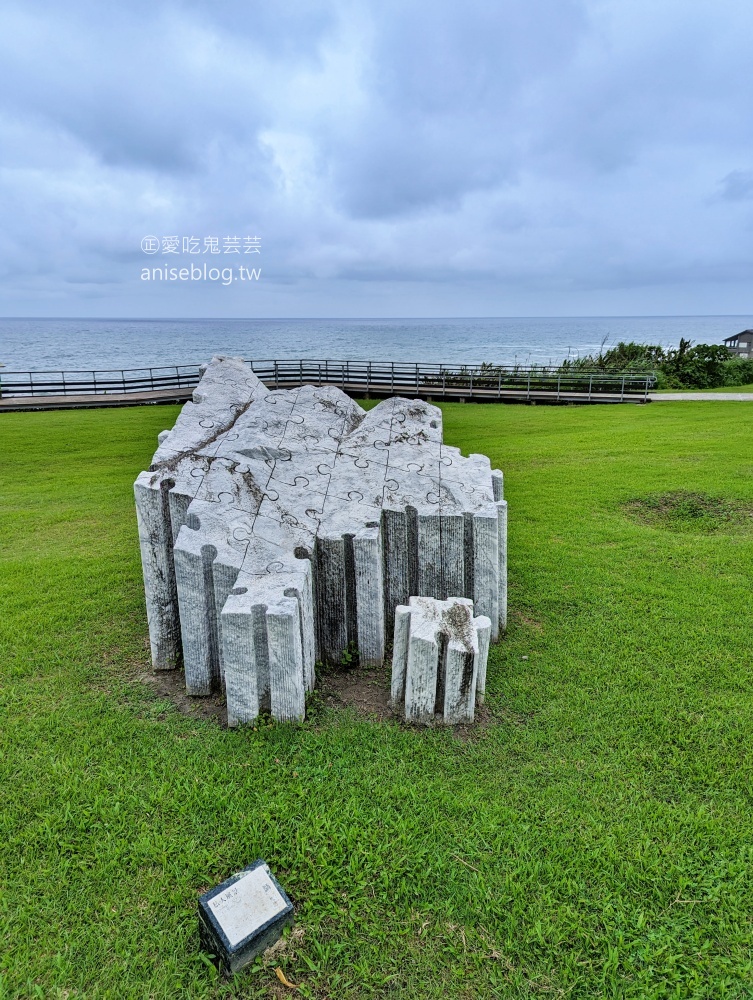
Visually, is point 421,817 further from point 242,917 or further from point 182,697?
point 182,697

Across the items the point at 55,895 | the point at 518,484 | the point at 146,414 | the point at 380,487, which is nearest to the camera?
the point at 55,895

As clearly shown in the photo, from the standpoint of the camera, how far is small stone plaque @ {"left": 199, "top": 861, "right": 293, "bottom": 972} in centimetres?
213

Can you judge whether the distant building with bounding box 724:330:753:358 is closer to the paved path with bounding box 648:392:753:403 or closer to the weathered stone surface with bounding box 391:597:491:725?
the paved path with bounding box 648:392:753:403

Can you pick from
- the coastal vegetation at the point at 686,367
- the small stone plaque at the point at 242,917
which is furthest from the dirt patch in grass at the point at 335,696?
the coastal vegetation at the point at 686,367

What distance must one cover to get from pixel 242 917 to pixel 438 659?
4.88 ft

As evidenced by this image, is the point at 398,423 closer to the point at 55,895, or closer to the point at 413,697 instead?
the point at 413,697

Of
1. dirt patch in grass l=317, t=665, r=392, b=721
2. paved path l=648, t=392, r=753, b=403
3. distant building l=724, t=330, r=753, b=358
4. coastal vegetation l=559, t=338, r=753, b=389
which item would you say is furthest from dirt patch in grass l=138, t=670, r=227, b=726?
distant building l=724, t=330, r=753, b=358

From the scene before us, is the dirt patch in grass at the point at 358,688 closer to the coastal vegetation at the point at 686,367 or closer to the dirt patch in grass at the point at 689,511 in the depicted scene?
the dirt patch in grass at the point at 689,511

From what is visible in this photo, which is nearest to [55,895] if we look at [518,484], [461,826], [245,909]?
[245,909]

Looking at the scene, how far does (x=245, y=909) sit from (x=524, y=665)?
90.7 inches

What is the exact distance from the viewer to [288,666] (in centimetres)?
321

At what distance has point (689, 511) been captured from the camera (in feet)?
22.3

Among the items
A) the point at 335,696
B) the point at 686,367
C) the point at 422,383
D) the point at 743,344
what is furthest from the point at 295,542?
the point at 743,344

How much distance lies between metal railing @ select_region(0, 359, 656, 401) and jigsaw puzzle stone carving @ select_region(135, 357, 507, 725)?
14.0 m
